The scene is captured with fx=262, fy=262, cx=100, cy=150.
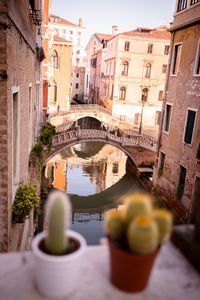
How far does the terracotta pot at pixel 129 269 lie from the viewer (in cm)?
140

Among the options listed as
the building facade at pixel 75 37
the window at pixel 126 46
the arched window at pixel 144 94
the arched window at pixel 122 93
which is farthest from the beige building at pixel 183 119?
the building facade at pixel 75 37

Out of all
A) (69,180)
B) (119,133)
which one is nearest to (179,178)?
(69,180)

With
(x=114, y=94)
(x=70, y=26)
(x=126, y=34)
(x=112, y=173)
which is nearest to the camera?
(x=112, y=173)

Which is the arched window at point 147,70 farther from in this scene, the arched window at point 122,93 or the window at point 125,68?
the arched window at point 122,93

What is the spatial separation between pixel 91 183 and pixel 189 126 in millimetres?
9040

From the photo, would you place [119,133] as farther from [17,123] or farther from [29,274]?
[29,274]

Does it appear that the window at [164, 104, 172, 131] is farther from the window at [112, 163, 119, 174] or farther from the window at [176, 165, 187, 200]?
the window at [112, 163, 119, 174]

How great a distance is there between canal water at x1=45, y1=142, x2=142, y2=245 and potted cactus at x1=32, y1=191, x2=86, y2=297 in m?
10.4

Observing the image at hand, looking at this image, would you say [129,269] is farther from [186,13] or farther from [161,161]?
[161,161]

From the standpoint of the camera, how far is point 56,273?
142 centimetres

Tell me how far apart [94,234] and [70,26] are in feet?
163

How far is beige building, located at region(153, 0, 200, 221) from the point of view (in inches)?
406

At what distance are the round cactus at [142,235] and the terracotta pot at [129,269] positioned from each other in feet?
0.15

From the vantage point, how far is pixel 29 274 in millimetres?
1580
